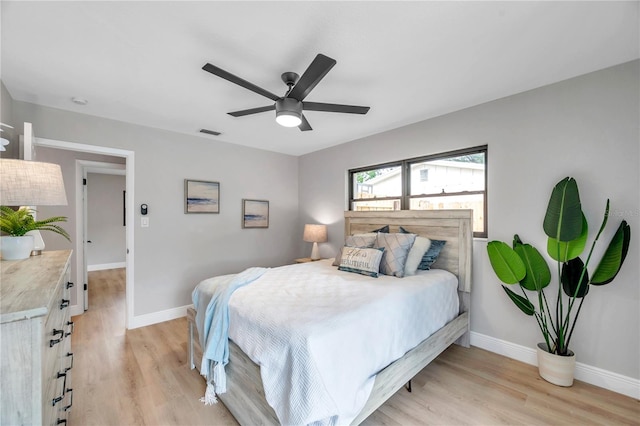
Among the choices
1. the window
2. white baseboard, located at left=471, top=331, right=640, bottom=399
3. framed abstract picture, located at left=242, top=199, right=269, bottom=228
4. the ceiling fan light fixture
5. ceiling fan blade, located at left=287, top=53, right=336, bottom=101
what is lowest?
white baseboard, located at left=471, top=331, right=640, bottom=399

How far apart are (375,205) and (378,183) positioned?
1.05 feet

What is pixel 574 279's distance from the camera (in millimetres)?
2191

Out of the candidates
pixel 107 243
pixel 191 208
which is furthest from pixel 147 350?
pixel 107 243

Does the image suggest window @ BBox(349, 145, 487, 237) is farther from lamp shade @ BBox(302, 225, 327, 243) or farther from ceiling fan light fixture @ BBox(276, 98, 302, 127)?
ceiling fan light fixture @ BBox(276, 98, 302, 127)

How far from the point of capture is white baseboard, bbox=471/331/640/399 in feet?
6.83

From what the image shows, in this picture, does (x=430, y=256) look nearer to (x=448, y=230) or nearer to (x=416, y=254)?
(x=416, y=254)

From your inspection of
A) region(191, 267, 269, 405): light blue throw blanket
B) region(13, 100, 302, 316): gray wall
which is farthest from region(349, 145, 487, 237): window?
region(191, 267, 269, 405): light blue throw blanket

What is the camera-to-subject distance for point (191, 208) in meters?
3.80

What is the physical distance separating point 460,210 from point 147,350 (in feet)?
11.6

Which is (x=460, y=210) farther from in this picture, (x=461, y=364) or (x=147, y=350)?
(x=147, y=350)

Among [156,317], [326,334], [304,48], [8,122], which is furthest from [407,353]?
[8,122]

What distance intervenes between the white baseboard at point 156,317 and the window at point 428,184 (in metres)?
2.83

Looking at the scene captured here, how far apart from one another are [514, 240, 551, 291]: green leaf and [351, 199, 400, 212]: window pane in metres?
1.54

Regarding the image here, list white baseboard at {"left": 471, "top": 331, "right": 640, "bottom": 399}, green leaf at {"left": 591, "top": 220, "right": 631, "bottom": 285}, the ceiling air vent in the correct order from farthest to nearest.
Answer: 1. the ceiling air vent
2. white baseboard at {"left": 471, "top": 331, "right": 640, "bottom": 399}
3. green leaf at {"left": 591, "top": 220, "right": 631, "bottom": 285}
